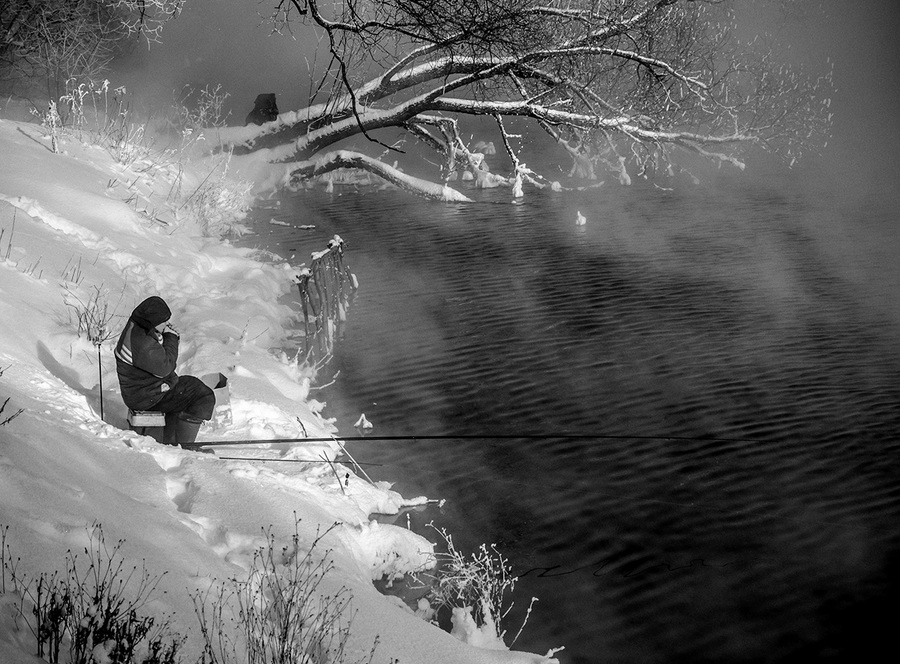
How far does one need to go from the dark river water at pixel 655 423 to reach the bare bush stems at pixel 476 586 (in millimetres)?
129

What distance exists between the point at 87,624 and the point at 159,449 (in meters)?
3.08

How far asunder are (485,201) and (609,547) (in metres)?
17.4

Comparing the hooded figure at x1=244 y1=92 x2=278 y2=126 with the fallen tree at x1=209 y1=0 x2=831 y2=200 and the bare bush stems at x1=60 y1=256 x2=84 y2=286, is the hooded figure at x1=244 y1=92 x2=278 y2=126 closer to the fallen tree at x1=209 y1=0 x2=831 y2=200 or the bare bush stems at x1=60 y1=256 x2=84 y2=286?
the fallen tree at x1=209 y1=0 x2=831 y2=200

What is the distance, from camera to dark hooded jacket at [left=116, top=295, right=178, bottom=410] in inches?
250

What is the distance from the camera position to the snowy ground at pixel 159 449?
4.46 meters

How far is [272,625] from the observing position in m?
4.08

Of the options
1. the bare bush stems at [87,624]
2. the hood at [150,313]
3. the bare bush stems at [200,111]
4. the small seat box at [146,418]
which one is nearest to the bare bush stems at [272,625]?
the bare bush stems at [87,624]

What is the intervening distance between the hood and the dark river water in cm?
244

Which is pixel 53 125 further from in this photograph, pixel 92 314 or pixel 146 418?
pixel 146 418

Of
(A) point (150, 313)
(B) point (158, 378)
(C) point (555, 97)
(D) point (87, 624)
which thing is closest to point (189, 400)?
(B) point (158, 378)

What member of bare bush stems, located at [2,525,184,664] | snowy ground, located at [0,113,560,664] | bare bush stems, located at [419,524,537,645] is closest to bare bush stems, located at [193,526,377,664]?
snowy ground, located at [0,113,560,664]

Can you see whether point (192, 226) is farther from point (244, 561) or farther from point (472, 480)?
point (244, 561)

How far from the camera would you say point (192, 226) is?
1661 centimetres

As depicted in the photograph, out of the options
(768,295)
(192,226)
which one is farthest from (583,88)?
(192,226)
